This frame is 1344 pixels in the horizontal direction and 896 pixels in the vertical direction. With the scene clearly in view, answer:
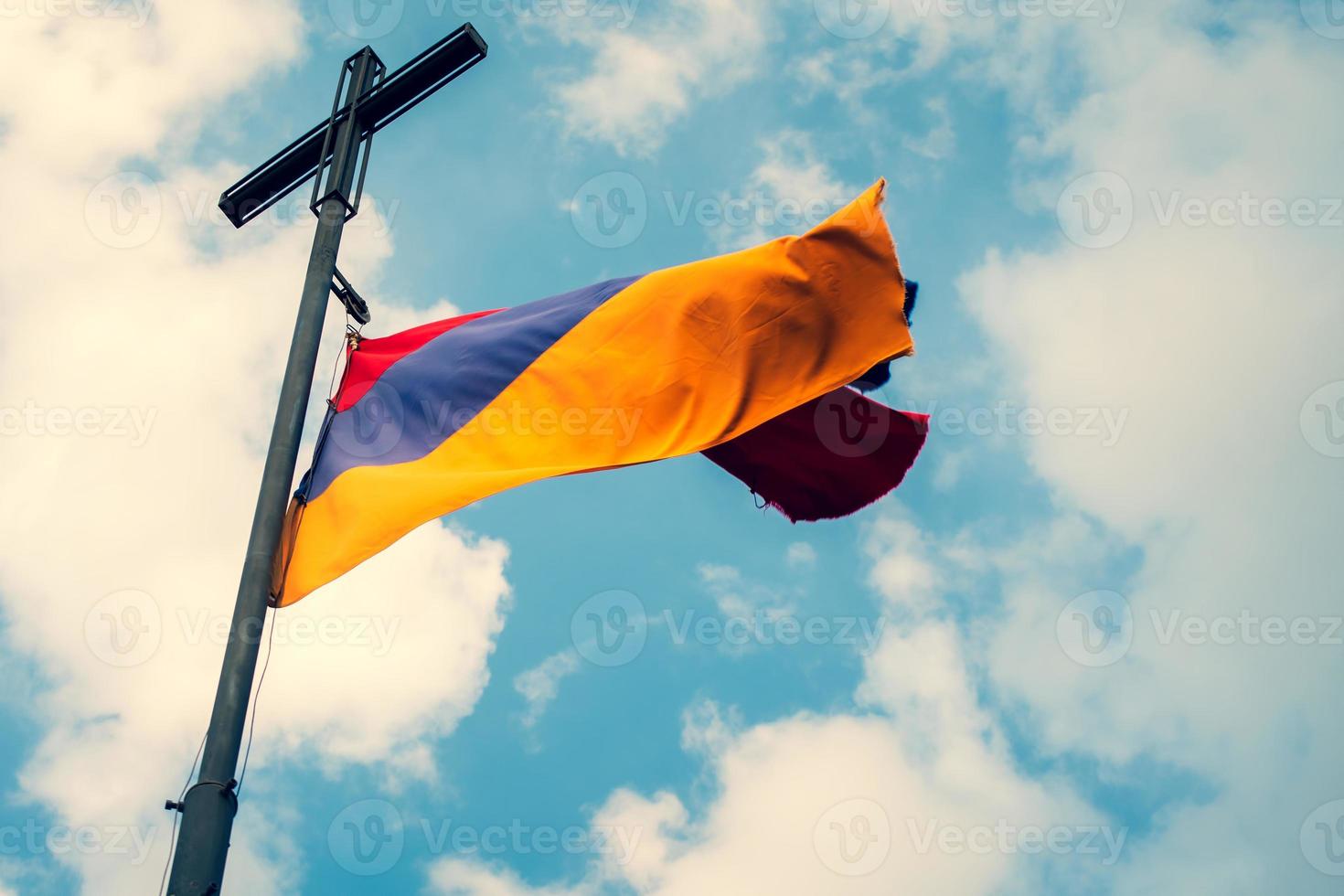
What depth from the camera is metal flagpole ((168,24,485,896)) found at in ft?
21.0

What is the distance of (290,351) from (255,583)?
1707mm

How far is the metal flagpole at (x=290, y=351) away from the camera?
6395 mm

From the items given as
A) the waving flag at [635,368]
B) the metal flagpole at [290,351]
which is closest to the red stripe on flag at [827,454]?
the waving flag at [635,368]

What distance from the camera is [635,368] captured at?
33.3 ft

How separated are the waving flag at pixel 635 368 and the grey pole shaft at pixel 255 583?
1.14 meters

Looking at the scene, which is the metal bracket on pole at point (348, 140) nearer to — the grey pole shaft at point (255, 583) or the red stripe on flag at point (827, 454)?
the grey pole shaft at point (255, 583)

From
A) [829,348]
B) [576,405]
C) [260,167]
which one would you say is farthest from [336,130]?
[829,348]

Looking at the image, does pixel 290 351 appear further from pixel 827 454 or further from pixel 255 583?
pixel 827 454

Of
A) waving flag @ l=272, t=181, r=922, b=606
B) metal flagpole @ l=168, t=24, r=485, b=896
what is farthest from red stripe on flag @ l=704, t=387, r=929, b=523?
metal flagpole @ l=168, t=24, r=485, b=896

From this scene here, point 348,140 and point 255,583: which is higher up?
point 348,140

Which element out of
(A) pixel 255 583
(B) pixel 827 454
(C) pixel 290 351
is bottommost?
(A) pixel 255 583

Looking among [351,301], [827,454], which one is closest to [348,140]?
[351,301]

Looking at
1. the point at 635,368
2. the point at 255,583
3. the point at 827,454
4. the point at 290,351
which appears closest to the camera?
the point at 255,583

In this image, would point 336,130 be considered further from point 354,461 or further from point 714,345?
point 714,345
